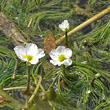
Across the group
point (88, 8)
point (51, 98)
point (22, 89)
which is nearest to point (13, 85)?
point (22, 89)

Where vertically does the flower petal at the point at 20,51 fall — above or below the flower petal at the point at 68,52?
below

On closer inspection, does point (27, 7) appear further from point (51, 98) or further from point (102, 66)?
point (51, 98)

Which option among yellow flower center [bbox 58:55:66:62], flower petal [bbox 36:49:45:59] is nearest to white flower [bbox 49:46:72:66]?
yellow flower center [bbox 58:55:66:62]

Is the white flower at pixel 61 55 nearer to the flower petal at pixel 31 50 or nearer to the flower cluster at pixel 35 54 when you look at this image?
the flower cluster at pixel 35 54

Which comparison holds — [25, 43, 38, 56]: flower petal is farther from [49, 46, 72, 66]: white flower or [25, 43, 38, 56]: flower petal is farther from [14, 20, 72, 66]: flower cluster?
[49, 46, 72, 66]: white flower

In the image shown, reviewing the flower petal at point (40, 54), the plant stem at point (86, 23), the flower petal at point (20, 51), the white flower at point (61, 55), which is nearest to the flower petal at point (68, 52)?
the white flower at point (61, 55)

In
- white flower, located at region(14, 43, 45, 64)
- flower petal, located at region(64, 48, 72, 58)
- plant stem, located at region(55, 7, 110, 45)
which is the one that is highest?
plant stem, located at region(55, 7, 110, 45)
